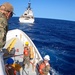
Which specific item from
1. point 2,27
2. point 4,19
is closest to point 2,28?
point 2,27

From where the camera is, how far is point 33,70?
456 inches

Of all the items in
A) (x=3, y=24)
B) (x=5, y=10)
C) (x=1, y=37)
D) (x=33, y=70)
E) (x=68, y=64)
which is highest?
(x=5, y=10)

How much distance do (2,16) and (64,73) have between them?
12.9 metres

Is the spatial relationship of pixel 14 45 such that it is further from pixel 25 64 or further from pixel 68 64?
pixel 68 64

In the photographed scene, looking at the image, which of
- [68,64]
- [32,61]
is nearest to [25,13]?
[68,64]

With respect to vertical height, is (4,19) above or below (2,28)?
above

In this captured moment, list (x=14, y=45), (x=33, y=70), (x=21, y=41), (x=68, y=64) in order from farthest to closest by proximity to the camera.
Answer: (x=68, y=64), (x=21, y=41), (x=14, y=45), (x=33, y=70)

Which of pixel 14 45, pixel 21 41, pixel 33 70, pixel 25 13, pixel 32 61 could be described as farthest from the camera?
pixel 25 13

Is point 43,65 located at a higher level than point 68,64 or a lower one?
higher

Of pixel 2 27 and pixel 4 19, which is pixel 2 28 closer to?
pixel 2 27

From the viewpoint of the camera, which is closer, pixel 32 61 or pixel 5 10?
pixel 5 10

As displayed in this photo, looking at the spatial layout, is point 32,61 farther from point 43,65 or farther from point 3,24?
point 3,24

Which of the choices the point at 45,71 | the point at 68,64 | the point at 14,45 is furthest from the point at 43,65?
the point at 68,64

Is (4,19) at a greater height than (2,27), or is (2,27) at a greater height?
(4,19)
